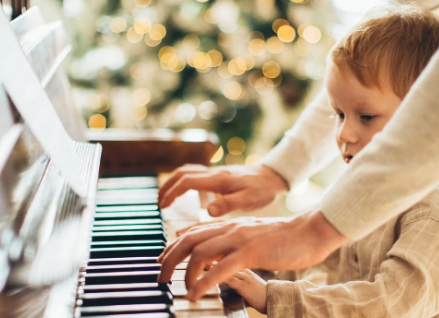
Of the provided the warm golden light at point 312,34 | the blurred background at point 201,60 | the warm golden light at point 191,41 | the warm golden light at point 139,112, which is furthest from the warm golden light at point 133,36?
the warm golden light at point 312,34

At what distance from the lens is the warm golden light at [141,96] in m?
2.49

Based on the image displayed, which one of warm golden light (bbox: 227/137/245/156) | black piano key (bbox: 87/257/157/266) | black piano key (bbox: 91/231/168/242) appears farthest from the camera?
warm golden light (bbox: 227/137/245/156)

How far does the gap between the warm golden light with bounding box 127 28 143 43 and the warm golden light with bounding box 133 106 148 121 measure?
1.09 ft

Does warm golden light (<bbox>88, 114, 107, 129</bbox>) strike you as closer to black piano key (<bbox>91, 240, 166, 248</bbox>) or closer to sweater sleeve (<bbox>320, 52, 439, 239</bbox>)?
black piano key (<bbox>91, 240, 166, 248</bbox>)

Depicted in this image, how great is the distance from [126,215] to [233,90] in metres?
1.61

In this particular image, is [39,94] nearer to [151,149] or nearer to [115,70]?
[151,149]

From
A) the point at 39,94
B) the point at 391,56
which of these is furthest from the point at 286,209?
the point at 39,94

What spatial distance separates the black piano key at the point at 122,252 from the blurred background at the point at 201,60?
164 centimetres

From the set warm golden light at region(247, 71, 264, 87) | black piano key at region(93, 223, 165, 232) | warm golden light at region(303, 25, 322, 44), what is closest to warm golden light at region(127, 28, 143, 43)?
warm golden light at region(247, 71, 264, 87)

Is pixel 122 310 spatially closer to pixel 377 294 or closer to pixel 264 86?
pixel 377 294

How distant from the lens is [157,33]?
241 cm

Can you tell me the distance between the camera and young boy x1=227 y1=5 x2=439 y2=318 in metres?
0.80

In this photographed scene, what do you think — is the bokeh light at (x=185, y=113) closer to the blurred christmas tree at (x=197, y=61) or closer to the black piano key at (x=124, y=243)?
the blurred christmas tree at (x=197, y=61)

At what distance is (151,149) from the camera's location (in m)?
1.43
